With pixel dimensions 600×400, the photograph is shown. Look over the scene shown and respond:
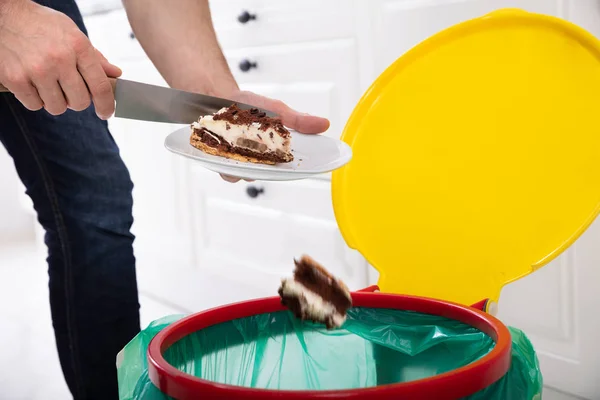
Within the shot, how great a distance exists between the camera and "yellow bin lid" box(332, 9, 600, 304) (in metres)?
0.69

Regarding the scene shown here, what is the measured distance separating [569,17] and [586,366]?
1.59ft

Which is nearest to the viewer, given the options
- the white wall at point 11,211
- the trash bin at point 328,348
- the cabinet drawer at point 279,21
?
the trash bin at point 328,348

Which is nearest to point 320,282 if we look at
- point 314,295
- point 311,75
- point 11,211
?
point 314,295

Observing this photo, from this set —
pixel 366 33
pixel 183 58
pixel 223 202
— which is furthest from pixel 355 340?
pixel 223 202

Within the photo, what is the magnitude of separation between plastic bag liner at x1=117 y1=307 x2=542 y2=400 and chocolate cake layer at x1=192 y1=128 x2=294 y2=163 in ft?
0.54

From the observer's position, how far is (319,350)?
646 mm

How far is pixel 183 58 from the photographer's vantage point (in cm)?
87

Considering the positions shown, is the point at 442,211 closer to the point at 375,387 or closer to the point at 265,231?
the point at 375,387

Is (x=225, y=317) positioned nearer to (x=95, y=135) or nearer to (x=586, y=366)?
(x=95, y=135)

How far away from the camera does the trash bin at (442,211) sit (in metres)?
0.59

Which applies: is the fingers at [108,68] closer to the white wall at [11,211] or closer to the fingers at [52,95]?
the fingers at [52,95]

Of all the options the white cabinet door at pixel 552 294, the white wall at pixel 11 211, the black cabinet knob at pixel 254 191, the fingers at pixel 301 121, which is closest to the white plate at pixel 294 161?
the fingers at pixel 301 121

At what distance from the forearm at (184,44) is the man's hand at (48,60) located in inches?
8.2

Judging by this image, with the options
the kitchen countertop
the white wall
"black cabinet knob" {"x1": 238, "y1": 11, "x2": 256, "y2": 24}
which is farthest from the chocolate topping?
the white wall
